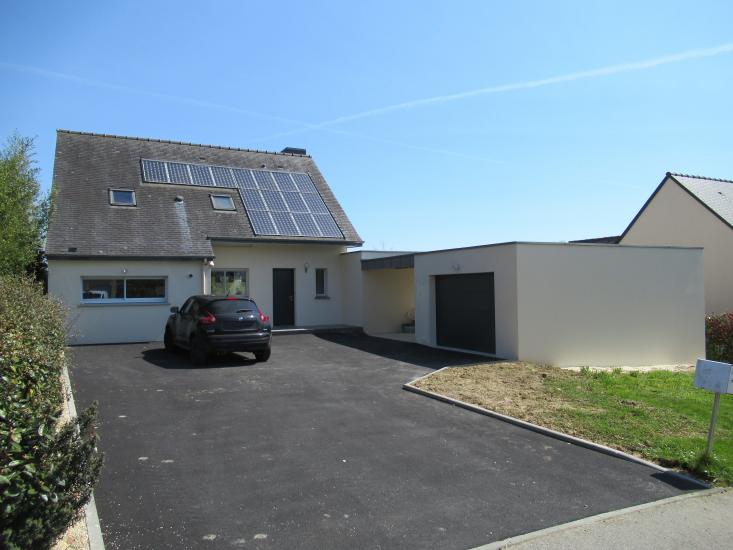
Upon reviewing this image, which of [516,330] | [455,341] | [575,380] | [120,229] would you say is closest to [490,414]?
[575,380]

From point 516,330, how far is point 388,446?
7.12m

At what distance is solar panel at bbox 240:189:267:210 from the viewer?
66.5ft

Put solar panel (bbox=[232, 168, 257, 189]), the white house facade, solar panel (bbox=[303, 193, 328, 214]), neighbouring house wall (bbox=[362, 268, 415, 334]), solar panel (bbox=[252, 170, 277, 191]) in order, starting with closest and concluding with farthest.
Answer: the white house facade, neighbouring house wall (bbox=[362, 268, 415, 334]), solar panel (bbox=[303, 193, 328, 214]), solar panel (bbox=[232, 168, 257, 189]), solar panel (bbox=[252, 170, 277, 191])

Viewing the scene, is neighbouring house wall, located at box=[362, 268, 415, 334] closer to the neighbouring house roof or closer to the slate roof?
the slate roof

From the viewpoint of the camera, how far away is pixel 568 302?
13.9 meters

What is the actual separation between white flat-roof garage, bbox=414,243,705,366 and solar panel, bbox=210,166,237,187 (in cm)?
866

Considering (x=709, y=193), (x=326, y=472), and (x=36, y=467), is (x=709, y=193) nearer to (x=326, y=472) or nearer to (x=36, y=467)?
(x=326, y=472)

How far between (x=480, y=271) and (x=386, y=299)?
641 cm

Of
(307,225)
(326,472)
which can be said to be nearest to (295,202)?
(307,225)

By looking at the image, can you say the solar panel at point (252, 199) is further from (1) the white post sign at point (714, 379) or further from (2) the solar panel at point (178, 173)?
(1) the white post sign at point (714, 379)

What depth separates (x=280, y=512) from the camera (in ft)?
15.8

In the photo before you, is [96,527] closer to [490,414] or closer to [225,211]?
[490,414]

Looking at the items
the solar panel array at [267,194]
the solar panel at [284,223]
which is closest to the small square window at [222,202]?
the solar panel array at [267,194]

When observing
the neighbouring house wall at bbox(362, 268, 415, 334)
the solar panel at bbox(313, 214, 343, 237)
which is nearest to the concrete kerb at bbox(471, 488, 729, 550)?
the neighbouring house wall at bbox(362, 268, 415, 334)
